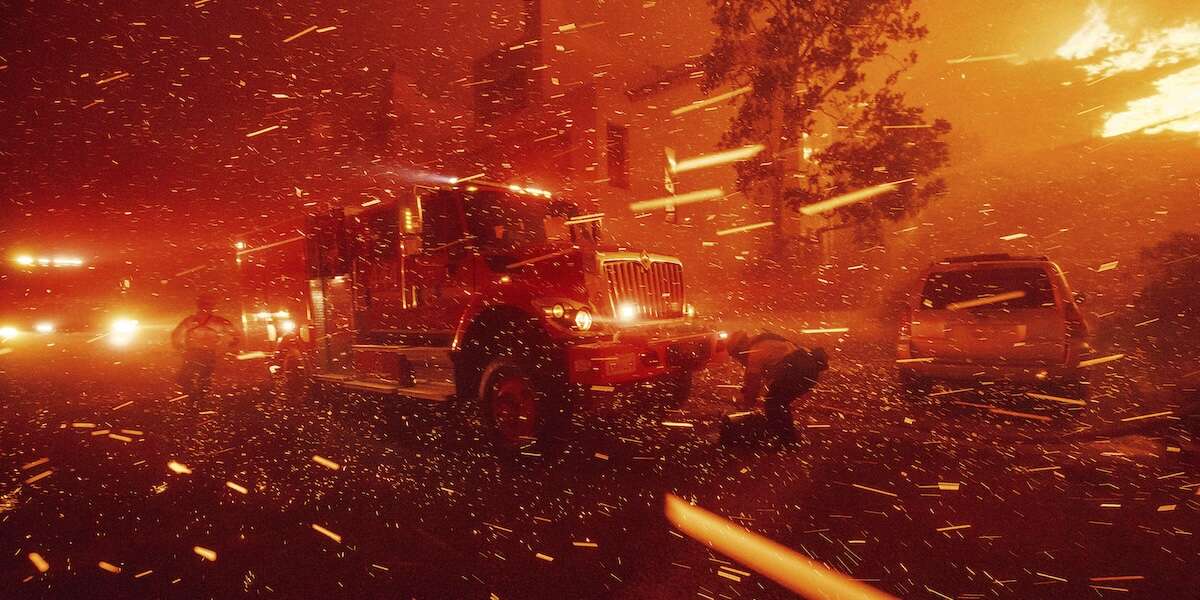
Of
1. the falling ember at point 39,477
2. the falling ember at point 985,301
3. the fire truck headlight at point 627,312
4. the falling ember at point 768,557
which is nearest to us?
the falling ember at point 768,557

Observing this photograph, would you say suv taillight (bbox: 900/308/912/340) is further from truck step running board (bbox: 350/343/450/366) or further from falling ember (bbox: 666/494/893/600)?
truck step running board (bbox: 350/343/450/366)

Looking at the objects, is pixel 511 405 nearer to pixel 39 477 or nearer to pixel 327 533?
pixel 327 533

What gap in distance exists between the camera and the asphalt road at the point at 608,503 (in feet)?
10.7

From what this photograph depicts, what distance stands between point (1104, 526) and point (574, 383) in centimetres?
373

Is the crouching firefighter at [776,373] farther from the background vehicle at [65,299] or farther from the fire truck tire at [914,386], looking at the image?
the background vehicle at [65,299]

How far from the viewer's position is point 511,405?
5.85 meters

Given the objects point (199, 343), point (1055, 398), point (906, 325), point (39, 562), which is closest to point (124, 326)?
point (199, 343)

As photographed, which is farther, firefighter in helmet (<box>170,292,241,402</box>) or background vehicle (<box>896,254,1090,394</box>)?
firefighter in helmet (<box>170,292,241,402</box>)

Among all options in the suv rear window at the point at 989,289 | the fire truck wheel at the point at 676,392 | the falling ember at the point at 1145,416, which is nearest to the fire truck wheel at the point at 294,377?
the fire truck wheel at the point at 676,392

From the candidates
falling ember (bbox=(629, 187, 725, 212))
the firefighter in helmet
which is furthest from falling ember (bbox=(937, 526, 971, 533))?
falling ember (bbox=(629, 187, 725, 212))

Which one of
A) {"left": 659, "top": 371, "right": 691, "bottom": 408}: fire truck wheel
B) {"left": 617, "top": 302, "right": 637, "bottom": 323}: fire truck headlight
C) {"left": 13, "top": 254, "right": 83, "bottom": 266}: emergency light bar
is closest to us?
{"left": 617, "top": 302, "right": 637, "bottom": 323}: fire truck headlight

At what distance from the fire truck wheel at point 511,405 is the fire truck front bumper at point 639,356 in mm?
559

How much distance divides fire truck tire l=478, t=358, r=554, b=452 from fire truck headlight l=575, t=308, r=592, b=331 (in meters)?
0.63

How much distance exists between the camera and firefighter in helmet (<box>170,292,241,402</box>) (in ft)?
30.2
